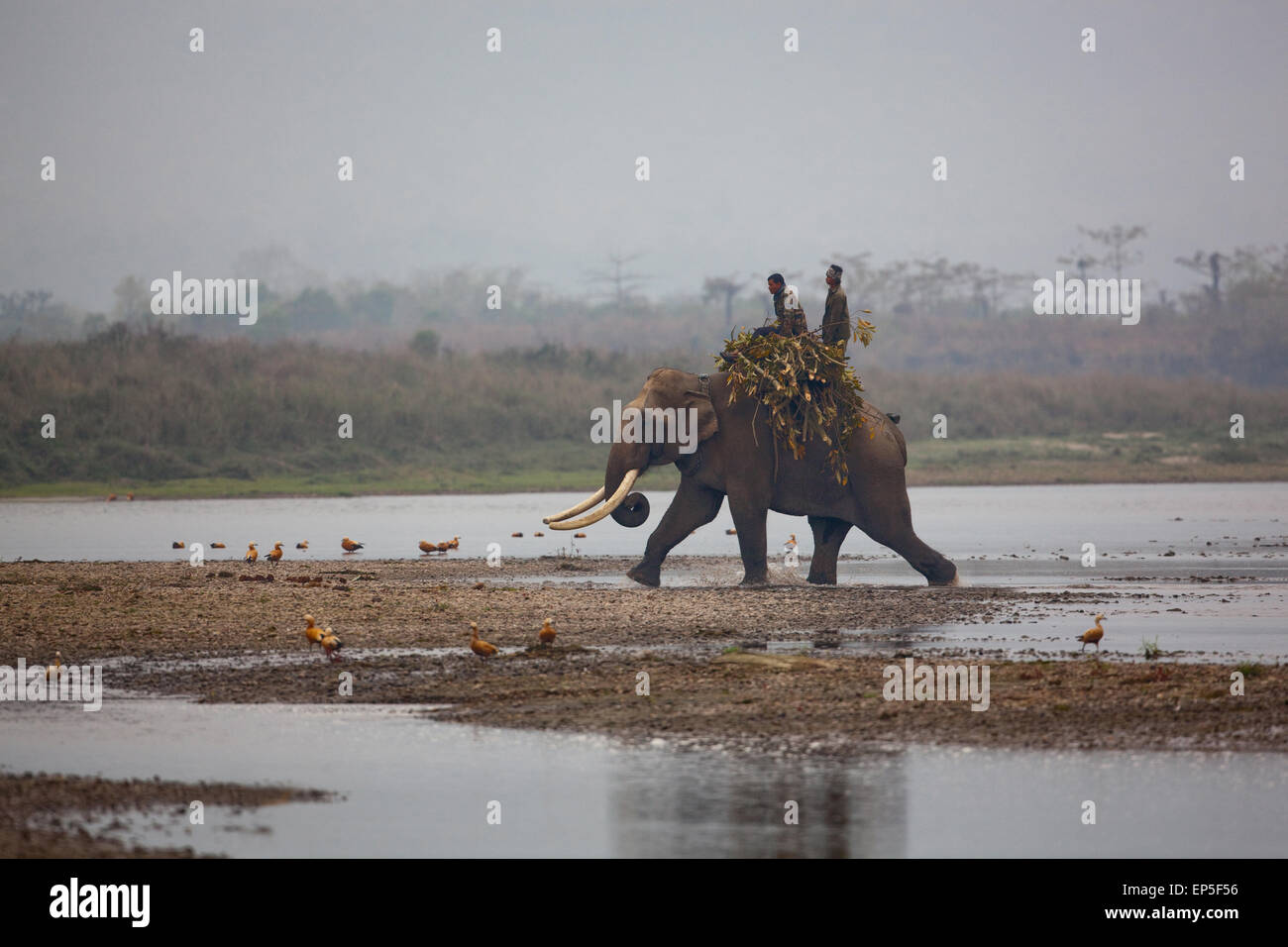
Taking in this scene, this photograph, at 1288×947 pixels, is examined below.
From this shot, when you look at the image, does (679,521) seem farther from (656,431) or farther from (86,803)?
(86,803)

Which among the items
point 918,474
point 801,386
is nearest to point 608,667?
point 801,386

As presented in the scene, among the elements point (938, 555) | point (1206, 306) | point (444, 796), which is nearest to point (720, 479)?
point (938, 555)

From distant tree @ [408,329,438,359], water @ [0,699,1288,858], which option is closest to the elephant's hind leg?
water @ [0,699,1288,858]

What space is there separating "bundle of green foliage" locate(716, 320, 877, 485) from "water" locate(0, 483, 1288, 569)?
3.34 meters

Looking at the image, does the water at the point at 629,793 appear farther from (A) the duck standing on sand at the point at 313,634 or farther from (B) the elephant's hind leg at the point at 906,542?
(B) the elephant's hind leg at the point at 906,542

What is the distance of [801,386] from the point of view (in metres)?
22.2

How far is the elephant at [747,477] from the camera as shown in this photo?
73.7ft

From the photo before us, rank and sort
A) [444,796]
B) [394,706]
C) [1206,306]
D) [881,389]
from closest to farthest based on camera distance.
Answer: [444,796]
[394,706]
[881,389]
[1206,306]

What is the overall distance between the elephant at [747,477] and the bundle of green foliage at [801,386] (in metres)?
0.20

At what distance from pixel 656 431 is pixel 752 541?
6.06ft

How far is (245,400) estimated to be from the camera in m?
65.9

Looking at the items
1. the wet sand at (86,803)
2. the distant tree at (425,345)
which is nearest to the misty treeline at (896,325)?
the distant tree at (425,345)
